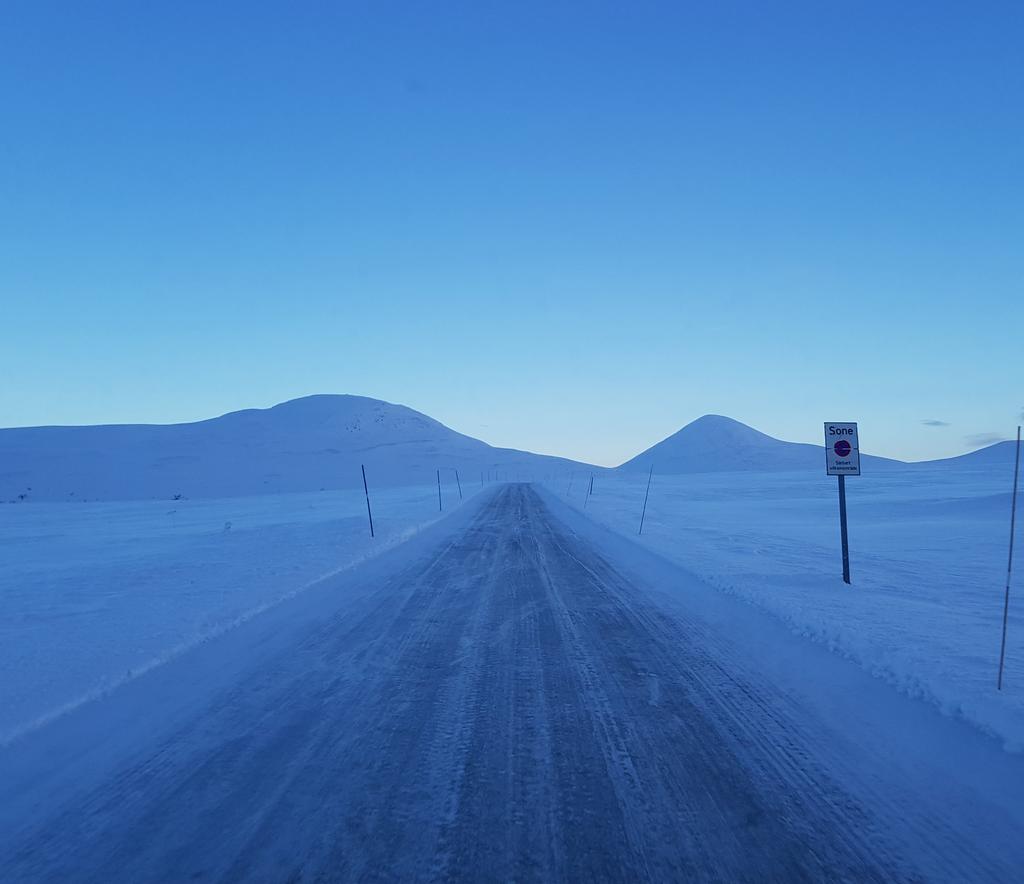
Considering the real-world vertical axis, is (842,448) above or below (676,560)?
above

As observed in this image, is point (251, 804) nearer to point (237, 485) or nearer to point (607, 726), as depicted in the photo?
point (607, 726)

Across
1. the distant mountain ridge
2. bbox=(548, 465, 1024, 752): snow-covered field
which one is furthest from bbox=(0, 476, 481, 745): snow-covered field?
the distant mountain ridge

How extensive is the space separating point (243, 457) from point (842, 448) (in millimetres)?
124181

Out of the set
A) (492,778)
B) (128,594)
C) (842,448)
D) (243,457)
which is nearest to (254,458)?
(243,457)

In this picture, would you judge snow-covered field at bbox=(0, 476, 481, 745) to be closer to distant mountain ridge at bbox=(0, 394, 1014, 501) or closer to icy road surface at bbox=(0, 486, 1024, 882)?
icy road surface at bbox=(0, 486, 1024, 882)

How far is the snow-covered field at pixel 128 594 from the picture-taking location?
671 centimetres

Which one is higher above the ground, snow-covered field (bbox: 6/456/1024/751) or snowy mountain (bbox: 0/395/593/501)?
snowy mountain (bbox: 0/395/593/501)

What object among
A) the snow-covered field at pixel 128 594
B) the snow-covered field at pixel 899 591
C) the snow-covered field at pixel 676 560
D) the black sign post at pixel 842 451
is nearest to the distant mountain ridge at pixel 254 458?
the snow-covered field at pixel 128 594

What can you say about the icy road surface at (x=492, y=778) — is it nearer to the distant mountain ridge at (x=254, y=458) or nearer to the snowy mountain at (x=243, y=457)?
the snowy mountain at (x=243, y=457)

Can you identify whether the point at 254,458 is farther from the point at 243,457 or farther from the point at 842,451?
the point at 842,451

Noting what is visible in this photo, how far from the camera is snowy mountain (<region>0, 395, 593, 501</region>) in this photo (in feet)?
302

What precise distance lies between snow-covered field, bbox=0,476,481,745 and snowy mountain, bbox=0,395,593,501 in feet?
205

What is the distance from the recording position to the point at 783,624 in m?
8.27

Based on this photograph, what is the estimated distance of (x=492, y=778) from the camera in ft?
13.9
